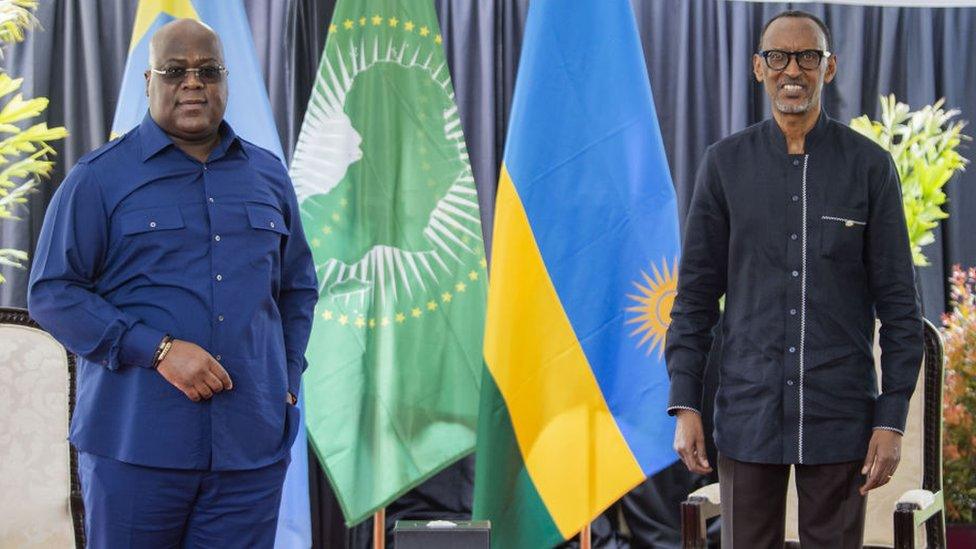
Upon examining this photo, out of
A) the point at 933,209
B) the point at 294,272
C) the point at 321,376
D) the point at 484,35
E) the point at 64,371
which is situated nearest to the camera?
the point at 294,272

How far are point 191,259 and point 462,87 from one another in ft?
7.11

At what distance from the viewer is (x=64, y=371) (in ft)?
9.86

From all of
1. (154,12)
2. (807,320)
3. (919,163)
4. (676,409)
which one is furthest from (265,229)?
(919,163)

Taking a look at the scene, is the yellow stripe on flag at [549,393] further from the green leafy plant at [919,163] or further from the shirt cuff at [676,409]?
the green leafy plant at [919,163]

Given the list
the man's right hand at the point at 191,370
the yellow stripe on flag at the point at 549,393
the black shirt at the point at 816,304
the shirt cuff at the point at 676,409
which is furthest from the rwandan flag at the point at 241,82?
the black shirt at the point at 816,304

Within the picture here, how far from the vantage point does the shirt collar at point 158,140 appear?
7.09 ft

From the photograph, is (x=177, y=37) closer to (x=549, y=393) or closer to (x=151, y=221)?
(x=151, y=221)

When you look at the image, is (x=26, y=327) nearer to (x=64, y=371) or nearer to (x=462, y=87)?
(x=64, y=371)

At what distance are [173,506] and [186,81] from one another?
0.78 m

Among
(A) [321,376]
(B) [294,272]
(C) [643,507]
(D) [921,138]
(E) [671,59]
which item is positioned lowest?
(C) [643,507]

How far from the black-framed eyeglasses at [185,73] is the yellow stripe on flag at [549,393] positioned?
122 cm

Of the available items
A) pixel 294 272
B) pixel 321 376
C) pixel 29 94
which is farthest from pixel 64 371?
pixel 29 94

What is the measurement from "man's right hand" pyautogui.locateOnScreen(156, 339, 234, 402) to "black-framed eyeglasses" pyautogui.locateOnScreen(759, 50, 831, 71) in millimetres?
1156

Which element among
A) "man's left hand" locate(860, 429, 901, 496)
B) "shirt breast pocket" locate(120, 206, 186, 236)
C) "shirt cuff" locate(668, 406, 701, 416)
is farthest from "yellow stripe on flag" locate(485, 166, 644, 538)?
"shirt breast pocket" locate(120, 206, 186, 236)
